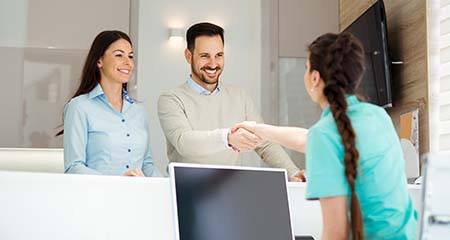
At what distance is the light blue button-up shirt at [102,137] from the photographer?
92.8 inches

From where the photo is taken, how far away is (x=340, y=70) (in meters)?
1.22

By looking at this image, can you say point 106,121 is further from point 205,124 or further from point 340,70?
point 340,70

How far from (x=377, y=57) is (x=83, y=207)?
198 centimetres

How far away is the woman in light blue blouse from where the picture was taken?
2377 millimetres

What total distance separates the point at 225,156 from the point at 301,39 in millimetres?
1745

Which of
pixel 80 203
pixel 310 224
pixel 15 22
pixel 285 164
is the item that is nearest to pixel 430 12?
pixel 285 164

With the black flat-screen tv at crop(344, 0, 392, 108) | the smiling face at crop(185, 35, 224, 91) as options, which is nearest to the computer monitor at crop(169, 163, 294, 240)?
the smiling face at crop(185, 35, 224, 91)

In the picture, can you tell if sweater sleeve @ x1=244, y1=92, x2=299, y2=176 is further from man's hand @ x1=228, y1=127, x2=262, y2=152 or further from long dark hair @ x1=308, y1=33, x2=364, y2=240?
long dark hair @ x1=308, y1=33, x2=364, y2=240

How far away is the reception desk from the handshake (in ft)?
1.69

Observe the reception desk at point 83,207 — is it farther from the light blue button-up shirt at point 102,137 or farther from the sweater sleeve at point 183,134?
the sweater sleeve at point 183,134

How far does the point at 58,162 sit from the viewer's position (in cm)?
283

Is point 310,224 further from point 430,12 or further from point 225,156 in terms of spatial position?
point 430,12

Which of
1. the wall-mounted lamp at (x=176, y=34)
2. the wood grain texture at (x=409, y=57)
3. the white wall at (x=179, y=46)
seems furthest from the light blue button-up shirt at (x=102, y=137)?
the wall-mounted lamp at (x=176, y=34)

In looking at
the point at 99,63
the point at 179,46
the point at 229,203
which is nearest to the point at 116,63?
the point at 99,63
